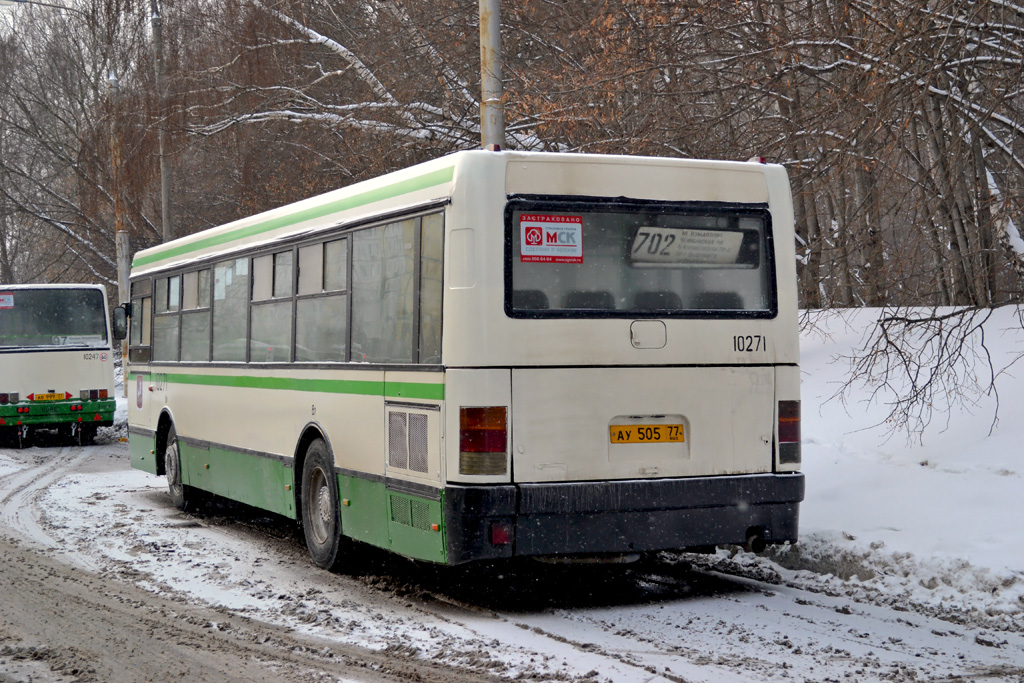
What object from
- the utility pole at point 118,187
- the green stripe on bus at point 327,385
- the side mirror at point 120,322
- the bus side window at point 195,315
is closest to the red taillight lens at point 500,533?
the green stripe on bus at point 327,385

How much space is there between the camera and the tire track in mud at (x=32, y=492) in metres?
11.7

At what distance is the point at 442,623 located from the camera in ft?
24.5

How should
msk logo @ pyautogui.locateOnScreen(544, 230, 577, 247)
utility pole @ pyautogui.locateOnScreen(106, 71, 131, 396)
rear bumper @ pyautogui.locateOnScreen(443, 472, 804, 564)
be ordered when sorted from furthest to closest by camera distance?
1. utility pole @ pyautogui.locateOnScreen(106, 71, 131, 396)
2. msk logo @ pyautogui.locateOnScreen(544, 230, 577, 247)
3. rear bumper @ pyautogui.locateOnScreen(443, 472, 804, 564)

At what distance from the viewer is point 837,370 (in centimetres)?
1573

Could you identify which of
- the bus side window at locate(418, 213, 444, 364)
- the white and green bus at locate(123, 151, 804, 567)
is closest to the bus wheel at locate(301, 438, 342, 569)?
the white and green bus at locate(123, 151, 804, 567)

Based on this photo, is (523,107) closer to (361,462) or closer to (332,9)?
(361,462)

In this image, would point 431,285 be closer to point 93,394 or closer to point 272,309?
point 272,309

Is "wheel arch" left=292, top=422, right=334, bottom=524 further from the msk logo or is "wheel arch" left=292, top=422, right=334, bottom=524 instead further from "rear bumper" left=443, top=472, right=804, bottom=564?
the msk logo

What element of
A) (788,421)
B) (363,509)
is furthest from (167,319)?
A: (788,421)

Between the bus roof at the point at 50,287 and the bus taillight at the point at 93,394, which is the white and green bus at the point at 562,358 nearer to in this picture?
the bus taillight at the point at 93,394

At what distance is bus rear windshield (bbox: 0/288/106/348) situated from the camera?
923 inches

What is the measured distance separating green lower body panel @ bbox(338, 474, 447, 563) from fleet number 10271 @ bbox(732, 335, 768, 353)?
2171 mm

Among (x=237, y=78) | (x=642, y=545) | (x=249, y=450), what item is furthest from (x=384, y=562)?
(x=237, y=78)

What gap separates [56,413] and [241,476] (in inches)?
527
